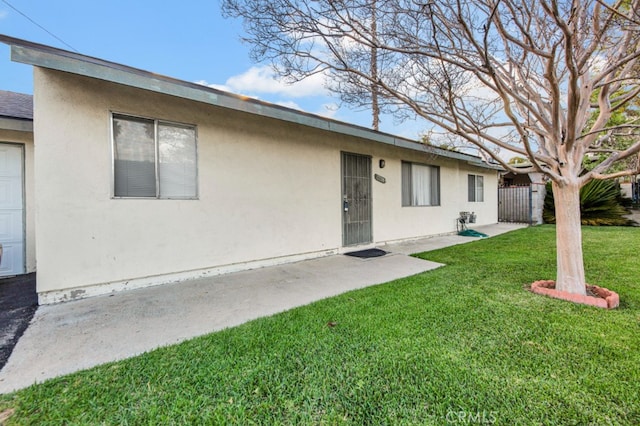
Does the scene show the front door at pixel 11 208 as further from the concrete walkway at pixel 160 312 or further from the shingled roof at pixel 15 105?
the concrete walkway at pixel 160 312

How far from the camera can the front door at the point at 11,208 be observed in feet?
15.1

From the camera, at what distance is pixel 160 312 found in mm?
3199

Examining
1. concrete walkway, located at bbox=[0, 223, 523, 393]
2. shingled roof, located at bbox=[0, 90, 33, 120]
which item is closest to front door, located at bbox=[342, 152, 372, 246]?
concrete walkway, located at bbox=[0, 223, 523, 393]

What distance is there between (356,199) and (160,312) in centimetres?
482

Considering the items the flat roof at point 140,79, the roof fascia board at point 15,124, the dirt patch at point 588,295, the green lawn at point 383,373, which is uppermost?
the flat roof at point 140,79

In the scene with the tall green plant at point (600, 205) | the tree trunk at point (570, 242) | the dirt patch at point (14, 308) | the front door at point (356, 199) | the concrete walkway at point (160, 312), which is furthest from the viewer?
the tall green plant at point (600, 205)

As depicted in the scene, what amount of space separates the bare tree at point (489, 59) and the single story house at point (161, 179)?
1.22 m

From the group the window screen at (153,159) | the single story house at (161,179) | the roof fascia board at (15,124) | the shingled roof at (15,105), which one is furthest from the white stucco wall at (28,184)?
the window screen at (153,159)

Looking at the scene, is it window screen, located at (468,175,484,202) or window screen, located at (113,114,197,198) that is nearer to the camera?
window screen, located at (113,114,197,198)

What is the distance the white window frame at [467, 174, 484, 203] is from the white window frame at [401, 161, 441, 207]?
2.88 metres

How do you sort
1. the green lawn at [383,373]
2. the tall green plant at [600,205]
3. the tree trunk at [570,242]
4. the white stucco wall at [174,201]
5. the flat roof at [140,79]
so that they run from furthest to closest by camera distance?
1. the tall green plant at [600,205]
2. the white stucco wall at [174,201]
3. the tree trunk at [570,242]
4. the flat roof at [140,79]
5. the green lawn at [383,373]

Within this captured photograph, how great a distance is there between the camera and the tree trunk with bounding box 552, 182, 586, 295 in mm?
3377

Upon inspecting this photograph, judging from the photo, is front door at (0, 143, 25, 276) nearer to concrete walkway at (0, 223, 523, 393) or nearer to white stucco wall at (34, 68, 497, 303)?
white stucco wall at (34, 68, 497, 303)

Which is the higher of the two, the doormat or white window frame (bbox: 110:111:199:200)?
white window frame (bbox: 110:111:199:200)
